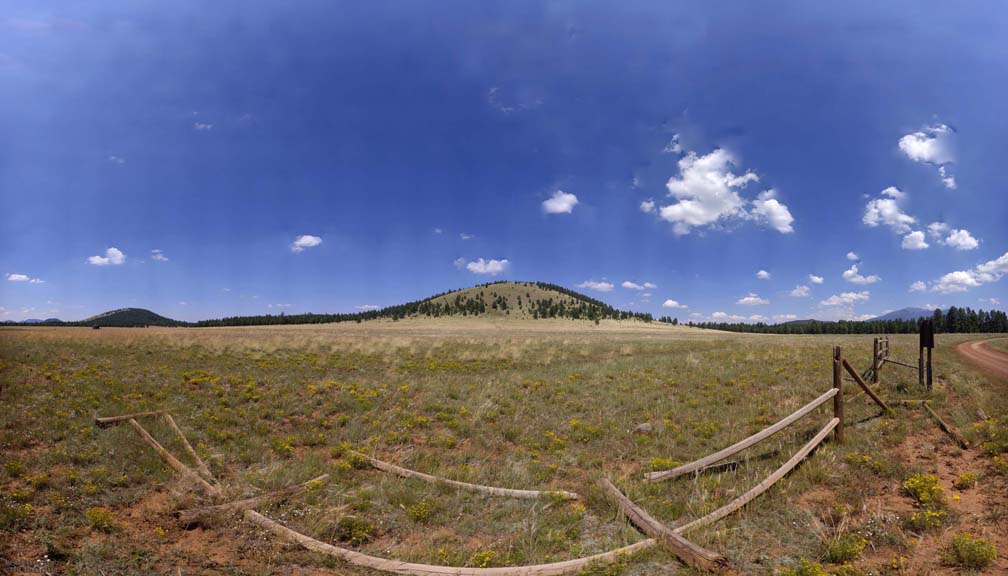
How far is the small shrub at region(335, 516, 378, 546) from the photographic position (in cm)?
703

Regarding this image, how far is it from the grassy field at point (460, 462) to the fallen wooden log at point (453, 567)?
172mm

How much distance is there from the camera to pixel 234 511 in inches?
293

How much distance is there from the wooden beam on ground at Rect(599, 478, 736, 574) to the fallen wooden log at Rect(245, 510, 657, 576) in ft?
0.80

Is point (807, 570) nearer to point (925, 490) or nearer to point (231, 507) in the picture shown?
point (925, 490)

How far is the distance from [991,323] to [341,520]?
546 feet

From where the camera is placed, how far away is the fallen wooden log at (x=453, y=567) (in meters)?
5.71

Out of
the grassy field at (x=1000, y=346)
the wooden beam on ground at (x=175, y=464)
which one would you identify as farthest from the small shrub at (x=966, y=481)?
the grassy field at (x=1000, y=346)

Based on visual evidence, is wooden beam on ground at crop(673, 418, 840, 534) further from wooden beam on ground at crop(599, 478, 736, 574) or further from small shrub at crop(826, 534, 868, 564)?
small shrub at crop(826, 534, 868, 564)

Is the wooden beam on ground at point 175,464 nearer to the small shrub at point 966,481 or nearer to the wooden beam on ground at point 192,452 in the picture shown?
the wooden beam on ground at point 192,452

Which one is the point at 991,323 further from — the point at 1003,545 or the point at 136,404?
the point at 136,404

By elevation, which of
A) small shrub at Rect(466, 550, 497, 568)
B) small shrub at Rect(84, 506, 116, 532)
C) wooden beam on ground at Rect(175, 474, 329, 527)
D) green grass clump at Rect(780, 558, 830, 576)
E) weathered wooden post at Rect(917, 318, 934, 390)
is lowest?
small shrub at Rect(466, 550, 497, 568)

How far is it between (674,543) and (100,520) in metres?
8.96

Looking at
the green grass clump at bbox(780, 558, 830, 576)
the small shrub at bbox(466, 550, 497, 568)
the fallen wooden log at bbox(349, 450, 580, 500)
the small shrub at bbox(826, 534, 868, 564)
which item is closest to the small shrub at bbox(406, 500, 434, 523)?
the fallen wooden log at bbox(349, 450, 580, 500)

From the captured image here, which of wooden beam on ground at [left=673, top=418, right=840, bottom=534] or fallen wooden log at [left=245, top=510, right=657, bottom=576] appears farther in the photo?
wooden beam on ground at [left=673, top=418, right=840, bottom=534]
